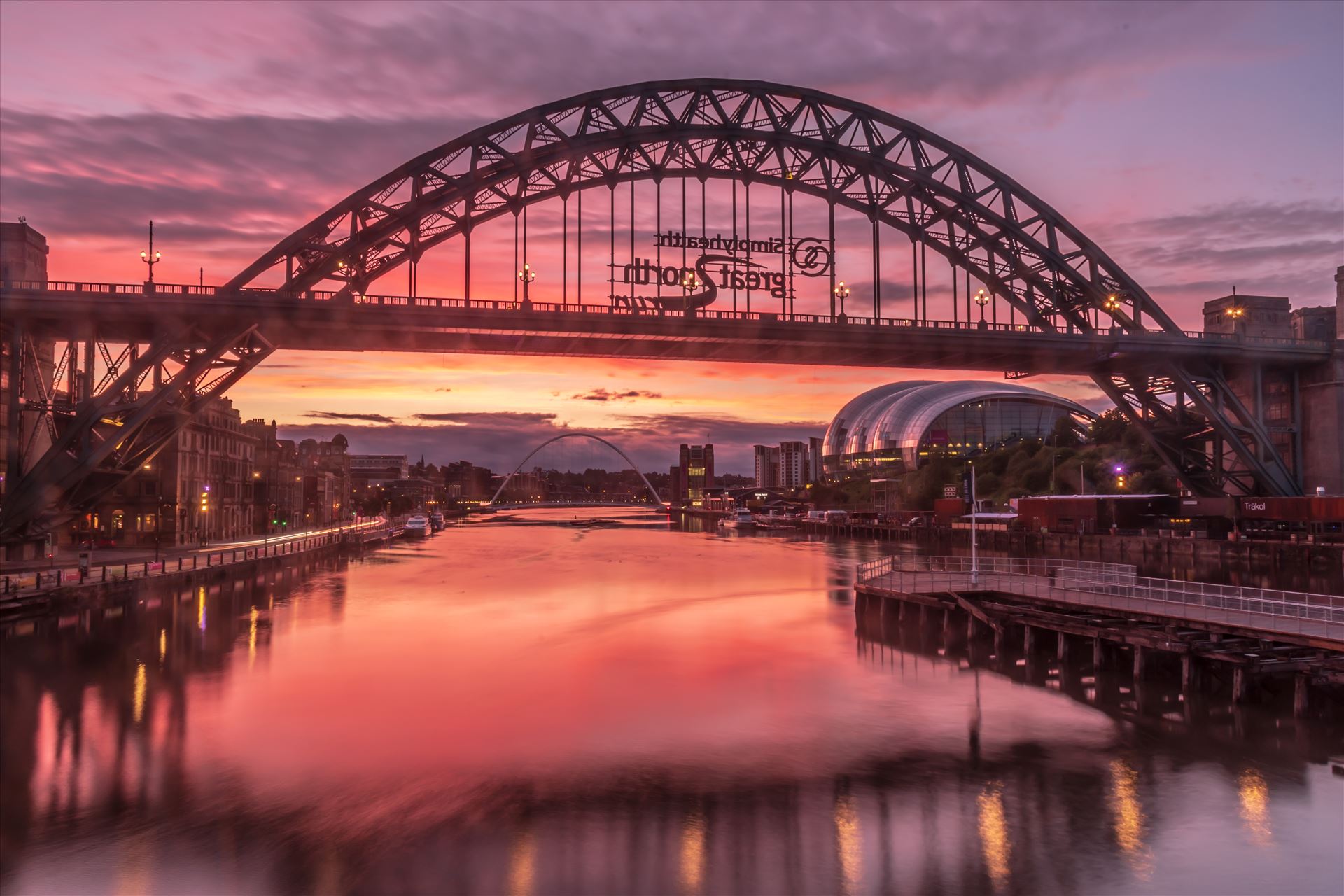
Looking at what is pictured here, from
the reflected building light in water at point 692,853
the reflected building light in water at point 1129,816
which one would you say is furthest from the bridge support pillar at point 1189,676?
the reflected building light in water at point 692,853

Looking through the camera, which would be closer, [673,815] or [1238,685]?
[673,815]

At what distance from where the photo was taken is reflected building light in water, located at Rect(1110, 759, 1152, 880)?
55.3ft

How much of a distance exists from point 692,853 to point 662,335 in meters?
55.7

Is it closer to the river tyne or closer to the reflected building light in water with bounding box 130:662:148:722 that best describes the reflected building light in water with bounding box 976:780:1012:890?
the river tyne

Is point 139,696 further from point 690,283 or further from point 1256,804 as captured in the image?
point 690,283

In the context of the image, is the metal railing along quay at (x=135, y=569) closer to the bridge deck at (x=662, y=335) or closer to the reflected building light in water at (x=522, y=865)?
the bridge deck at (x=662, y=335)

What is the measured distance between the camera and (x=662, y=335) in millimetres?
70438

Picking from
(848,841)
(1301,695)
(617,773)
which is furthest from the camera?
(1301,695)

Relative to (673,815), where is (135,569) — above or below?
above

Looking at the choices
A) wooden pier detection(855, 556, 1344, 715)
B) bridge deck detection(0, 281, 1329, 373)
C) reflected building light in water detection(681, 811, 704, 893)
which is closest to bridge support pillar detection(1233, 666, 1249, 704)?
wooden pier detection(855, 556, 1344, 715)

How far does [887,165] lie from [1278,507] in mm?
39877

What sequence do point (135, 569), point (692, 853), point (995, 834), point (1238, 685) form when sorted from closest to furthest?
1. point (692, 853)
2. point (995, 834)
3. point (1238, 685)
4. point (135, 569)

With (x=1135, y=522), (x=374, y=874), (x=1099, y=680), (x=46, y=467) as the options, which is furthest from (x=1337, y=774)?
(x=1135, y=522)

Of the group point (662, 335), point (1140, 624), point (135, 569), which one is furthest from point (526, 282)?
point (1140, 624)
